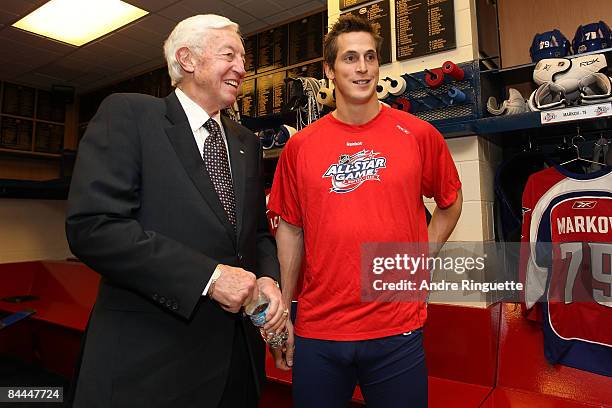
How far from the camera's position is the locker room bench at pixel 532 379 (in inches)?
72.0

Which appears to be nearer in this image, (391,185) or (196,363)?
(196,363)

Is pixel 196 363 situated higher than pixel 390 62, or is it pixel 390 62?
pixel 390 62

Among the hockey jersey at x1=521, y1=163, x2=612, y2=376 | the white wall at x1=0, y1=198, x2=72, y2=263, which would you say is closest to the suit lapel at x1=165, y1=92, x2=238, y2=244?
the hockey jersey at x1=521, y1=163, x2=612, y2=376

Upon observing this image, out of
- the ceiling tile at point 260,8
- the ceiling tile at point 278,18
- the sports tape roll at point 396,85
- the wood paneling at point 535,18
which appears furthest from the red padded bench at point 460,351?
the ceiling tile at point 278,18

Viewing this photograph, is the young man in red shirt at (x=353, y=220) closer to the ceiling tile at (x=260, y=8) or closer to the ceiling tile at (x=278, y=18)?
the ceiling tile at (x=260, y=8)

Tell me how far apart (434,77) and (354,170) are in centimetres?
112

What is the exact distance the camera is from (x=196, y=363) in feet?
3.47

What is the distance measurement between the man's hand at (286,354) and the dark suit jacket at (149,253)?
265mm

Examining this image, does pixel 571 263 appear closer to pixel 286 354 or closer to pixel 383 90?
pixel 383 90

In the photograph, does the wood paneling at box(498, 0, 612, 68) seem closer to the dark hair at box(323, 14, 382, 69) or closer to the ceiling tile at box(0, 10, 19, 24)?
the dark hair at box(323, 14, 382, 69)

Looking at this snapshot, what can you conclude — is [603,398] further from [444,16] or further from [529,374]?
[444,16]

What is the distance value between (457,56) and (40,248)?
530 centimetres

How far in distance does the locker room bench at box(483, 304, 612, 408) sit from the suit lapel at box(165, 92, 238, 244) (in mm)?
1550

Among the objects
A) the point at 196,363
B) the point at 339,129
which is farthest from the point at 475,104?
the point at 196,363
